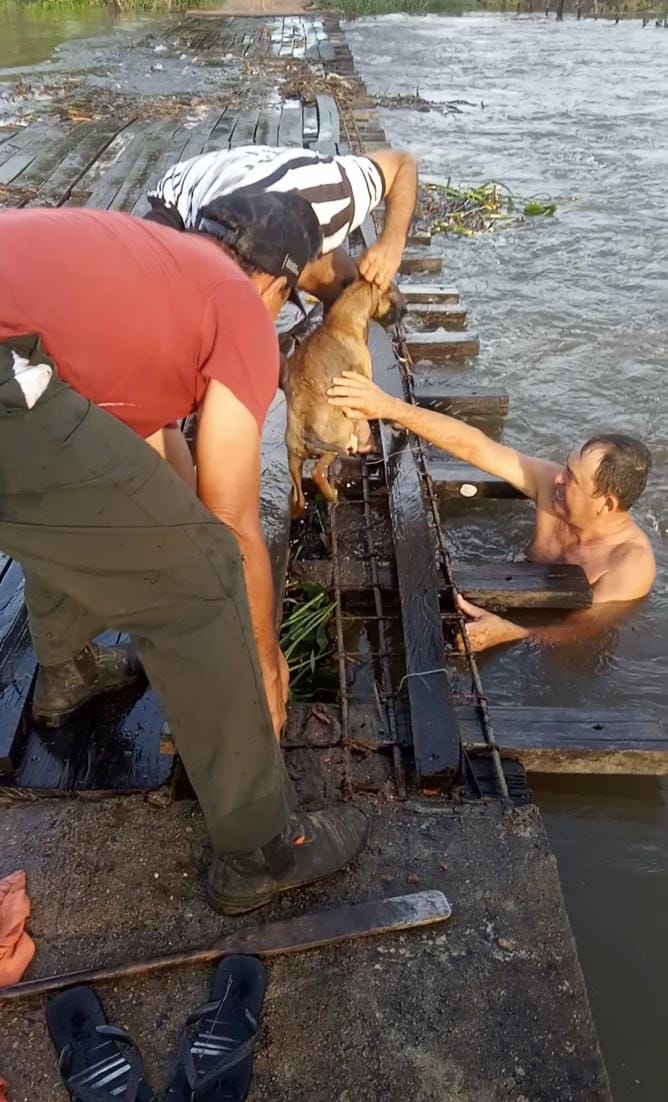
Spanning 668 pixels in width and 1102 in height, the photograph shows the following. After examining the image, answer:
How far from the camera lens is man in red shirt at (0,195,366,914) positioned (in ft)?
5.63

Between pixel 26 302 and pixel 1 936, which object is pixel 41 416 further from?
pixel 1 936

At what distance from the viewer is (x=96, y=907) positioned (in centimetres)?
222

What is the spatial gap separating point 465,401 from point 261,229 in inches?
144

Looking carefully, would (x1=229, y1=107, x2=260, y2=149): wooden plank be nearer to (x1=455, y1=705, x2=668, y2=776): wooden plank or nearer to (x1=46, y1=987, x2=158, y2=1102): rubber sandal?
(x1=455, y1=705, x2=668, y2=776): wooden plank

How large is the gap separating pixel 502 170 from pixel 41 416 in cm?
1187

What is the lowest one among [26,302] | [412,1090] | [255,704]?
[412,1090]

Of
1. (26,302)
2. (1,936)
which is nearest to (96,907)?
(1,936)

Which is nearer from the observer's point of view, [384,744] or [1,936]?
[1,936]

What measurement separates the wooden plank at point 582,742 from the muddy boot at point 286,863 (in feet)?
2.94

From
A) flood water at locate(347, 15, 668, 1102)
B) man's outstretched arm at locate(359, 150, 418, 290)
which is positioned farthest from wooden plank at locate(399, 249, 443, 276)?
man's outstretched arm at locate(359, 150, 418, 290)

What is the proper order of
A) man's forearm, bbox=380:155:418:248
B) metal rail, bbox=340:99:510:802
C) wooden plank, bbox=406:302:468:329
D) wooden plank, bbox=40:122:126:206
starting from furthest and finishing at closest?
wooden plank, bbox=40:122:126:206, wooden plank, bbox=406:302:468:329, man's forearm, bbox=380:155:418:248, metal rail, bbox=340:99:510:802

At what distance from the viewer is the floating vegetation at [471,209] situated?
973 centimetres

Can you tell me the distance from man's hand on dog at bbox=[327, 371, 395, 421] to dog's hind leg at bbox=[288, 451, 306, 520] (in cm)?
34

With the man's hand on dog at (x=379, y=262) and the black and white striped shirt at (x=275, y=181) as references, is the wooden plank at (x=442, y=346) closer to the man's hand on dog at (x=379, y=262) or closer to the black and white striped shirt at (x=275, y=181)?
the man's hand on dog at (x=379, y=262)
